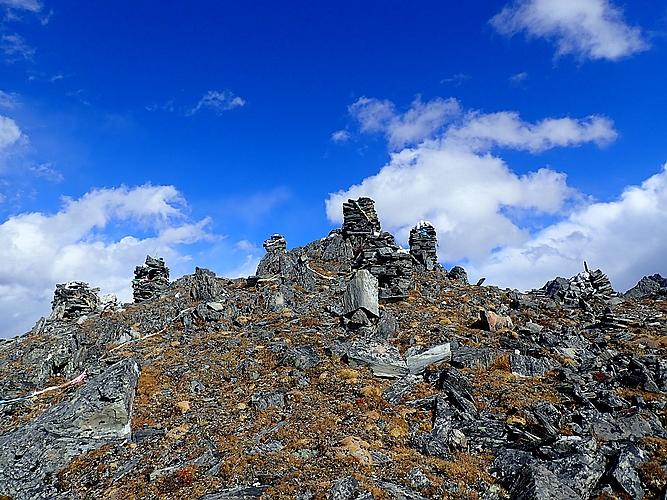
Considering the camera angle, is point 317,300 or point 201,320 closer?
point 201,320

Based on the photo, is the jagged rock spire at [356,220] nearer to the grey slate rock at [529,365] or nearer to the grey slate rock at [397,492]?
the grey slate rock at [529,365]

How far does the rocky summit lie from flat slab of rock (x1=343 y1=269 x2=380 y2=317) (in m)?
0.15

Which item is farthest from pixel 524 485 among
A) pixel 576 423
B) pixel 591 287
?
pixel 591 287

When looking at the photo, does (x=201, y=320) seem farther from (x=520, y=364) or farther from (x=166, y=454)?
(x=520, y=364)

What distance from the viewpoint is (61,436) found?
Result: 17500 mm

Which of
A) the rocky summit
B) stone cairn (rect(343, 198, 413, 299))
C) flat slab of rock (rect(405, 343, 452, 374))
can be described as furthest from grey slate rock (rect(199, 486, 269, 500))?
stone cairn (rect(343, 198, 413, 299))

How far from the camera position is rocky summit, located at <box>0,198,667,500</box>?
14391mm

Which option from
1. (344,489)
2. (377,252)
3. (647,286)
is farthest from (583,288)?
(344,489)

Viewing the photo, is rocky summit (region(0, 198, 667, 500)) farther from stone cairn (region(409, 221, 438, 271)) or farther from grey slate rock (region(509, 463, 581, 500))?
stone cairn (region(409, 221, 438, 271))

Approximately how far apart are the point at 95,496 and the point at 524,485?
13596mm

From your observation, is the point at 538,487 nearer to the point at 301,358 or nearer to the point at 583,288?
the point at 301,358

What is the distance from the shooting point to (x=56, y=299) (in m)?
52.1

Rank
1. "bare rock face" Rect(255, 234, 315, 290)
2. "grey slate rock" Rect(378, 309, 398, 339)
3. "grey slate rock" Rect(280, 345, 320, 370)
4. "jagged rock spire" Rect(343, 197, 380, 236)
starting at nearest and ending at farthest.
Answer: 1. "grey slate rock" Rect(280, 345, 320, 370)
2. "grey slate rock" Rect(378, 309, 398, 339)
3. "bare rock face" Rect(255, 234, 315, 290)
4. "jagged rock spire" Rect(343, 197, 380, 236)

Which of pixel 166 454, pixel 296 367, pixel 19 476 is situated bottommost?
pixel 166 454
